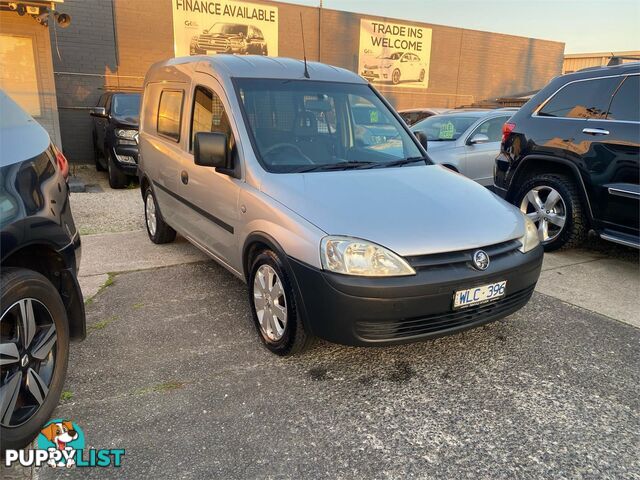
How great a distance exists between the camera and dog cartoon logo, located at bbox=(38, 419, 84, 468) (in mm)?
2346

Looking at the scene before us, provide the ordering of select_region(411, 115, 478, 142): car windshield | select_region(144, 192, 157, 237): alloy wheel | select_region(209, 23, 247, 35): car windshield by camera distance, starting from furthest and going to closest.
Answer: select_region(209, 23, 247, 35): car windshield → select_region(411, 115, 478, 142): car windshield → select_region(144, 192, 157, 237): alloy wheel

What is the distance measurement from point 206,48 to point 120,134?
566cm

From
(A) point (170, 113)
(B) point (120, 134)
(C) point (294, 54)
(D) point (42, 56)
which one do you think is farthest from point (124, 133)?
(C) point (294, 54)

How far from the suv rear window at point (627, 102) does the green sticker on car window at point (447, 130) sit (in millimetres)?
3250

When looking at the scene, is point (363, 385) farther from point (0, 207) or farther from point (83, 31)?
point (83, 31)

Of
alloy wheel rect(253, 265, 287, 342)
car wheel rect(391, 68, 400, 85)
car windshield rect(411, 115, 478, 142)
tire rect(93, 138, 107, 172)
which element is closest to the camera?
alloy wheel rect(253, 265, 287, 342)

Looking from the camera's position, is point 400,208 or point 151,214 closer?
point 400,208

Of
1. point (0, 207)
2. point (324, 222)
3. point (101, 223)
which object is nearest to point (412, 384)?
point (324, 222)

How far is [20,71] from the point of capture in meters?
9.08

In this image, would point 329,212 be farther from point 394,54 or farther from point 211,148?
point 394,54

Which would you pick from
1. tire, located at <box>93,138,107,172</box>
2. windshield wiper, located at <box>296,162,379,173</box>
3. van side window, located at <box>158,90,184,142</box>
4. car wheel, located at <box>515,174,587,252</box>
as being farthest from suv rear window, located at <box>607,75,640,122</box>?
tire, located at <box>93,138,107,172</box>

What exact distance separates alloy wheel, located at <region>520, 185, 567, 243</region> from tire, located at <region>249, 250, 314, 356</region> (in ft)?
11.0

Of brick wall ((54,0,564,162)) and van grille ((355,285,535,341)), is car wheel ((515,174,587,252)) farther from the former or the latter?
brick wall ((54,0,564,162))

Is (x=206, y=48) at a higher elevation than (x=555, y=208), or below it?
higher
